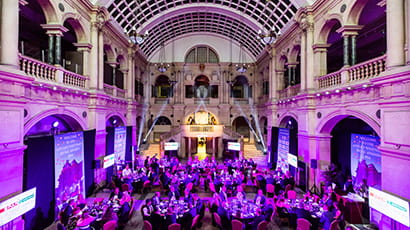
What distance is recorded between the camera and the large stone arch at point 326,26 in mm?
9766

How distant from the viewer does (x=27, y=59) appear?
23.8 ft

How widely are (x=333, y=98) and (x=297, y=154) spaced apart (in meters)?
4.23

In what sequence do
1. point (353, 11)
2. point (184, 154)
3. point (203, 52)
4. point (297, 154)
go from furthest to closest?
point (203, 52) < point (184, 154) < point (297, 154) < point (353, 11)

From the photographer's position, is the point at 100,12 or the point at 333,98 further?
the point at 100,12

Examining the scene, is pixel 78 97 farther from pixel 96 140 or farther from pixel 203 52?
pixel 203 52

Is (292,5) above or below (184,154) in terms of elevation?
above

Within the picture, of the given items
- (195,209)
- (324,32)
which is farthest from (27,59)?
(324,32)

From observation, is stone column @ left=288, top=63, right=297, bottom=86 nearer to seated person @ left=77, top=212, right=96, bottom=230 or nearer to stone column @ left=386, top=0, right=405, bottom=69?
stone column @ left=386, top=0, right=405, bottom=69

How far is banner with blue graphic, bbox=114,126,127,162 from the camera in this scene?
1403cm

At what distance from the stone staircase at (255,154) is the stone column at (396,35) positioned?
43.0 feet

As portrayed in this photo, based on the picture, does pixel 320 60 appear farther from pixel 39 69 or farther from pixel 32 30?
pixel 32 30

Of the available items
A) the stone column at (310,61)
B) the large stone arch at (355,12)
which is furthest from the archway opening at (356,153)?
the large stone arch at (355,12)

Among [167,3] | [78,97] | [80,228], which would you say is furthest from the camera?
[167,3]

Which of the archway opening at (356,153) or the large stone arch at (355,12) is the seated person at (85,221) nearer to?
the archway opening at (356,153)
